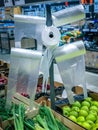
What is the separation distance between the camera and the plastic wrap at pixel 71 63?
173cm

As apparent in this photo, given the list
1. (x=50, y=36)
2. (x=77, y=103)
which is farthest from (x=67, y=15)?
(x=77, y=103)

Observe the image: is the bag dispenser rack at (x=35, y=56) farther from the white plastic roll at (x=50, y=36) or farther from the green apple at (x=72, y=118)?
the green apple at (x=72, y=118)

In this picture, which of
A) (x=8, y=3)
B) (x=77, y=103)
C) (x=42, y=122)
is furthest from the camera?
(x=77, y=103)

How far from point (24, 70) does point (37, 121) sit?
14.1 inches

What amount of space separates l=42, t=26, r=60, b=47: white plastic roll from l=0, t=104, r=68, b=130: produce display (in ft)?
1.55

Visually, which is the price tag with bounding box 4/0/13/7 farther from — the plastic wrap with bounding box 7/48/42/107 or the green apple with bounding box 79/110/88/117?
the green apple with bounding box 79/110/88/117

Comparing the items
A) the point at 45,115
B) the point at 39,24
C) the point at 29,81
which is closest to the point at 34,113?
the point at 45,115

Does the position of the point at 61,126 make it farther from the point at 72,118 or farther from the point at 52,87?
the point at 52,87

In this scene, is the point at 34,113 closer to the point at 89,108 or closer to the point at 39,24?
the point at 89,108

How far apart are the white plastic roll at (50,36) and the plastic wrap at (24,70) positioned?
0.10 metres

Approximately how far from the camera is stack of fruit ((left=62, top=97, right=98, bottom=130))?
1681 mm

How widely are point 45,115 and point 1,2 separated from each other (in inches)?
37.5

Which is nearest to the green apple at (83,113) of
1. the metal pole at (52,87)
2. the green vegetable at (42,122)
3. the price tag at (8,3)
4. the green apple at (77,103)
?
the green apple at (77,103)

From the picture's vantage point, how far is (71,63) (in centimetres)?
182
